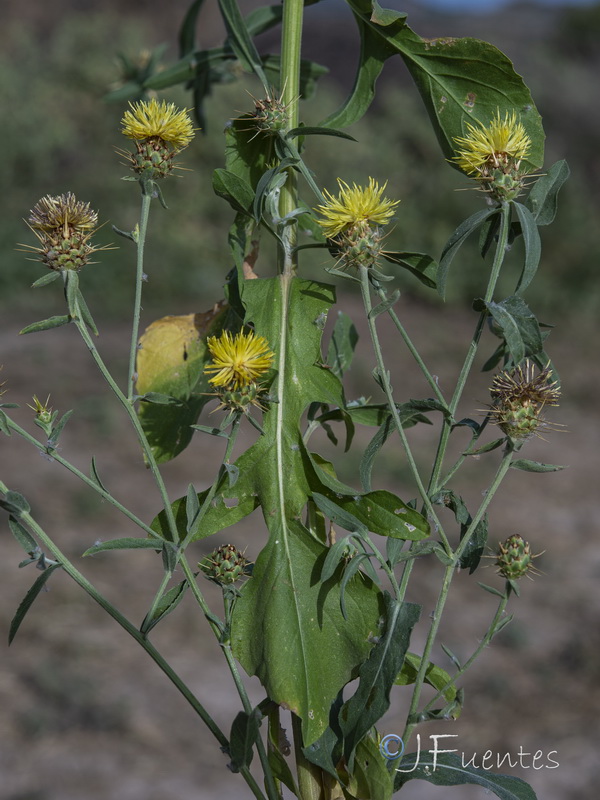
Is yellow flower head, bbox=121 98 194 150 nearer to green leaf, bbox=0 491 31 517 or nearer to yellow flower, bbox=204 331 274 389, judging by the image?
yellow flower, bbox=204 331 274 389

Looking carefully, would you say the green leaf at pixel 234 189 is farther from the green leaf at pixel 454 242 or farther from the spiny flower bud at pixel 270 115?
the green leaf at pixel 454 242

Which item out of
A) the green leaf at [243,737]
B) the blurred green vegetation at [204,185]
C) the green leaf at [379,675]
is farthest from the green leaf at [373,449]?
the blurred green vegetation at [204,185]

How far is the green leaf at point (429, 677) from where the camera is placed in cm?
78

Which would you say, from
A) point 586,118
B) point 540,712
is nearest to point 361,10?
point 540,712

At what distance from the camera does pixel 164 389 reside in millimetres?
893

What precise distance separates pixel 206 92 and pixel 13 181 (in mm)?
6389

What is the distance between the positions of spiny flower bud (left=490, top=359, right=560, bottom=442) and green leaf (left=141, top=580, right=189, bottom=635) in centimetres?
30

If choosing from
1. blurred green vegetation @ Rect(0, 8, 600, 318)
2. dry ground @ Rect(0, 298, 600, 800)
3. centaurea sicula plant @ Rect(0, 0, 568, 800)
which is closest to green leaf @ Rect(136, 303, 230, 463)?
centaurea sicula plant @ Rect(0, 0, 568, 800)

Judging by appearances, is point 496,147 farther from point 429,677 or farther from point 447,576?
point 429,677

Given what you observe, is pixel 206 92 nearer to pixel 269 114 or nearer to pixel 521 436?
pixel 269 114

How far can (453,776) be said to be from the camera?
0.80 m

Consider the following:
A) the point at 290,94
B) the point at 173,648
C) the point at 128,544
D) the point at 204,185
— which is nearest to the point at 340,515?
the point at 128,544

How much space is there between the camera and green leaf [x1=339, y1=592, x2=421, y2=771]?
69cm

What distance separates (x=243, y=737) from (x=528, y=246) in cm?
47
